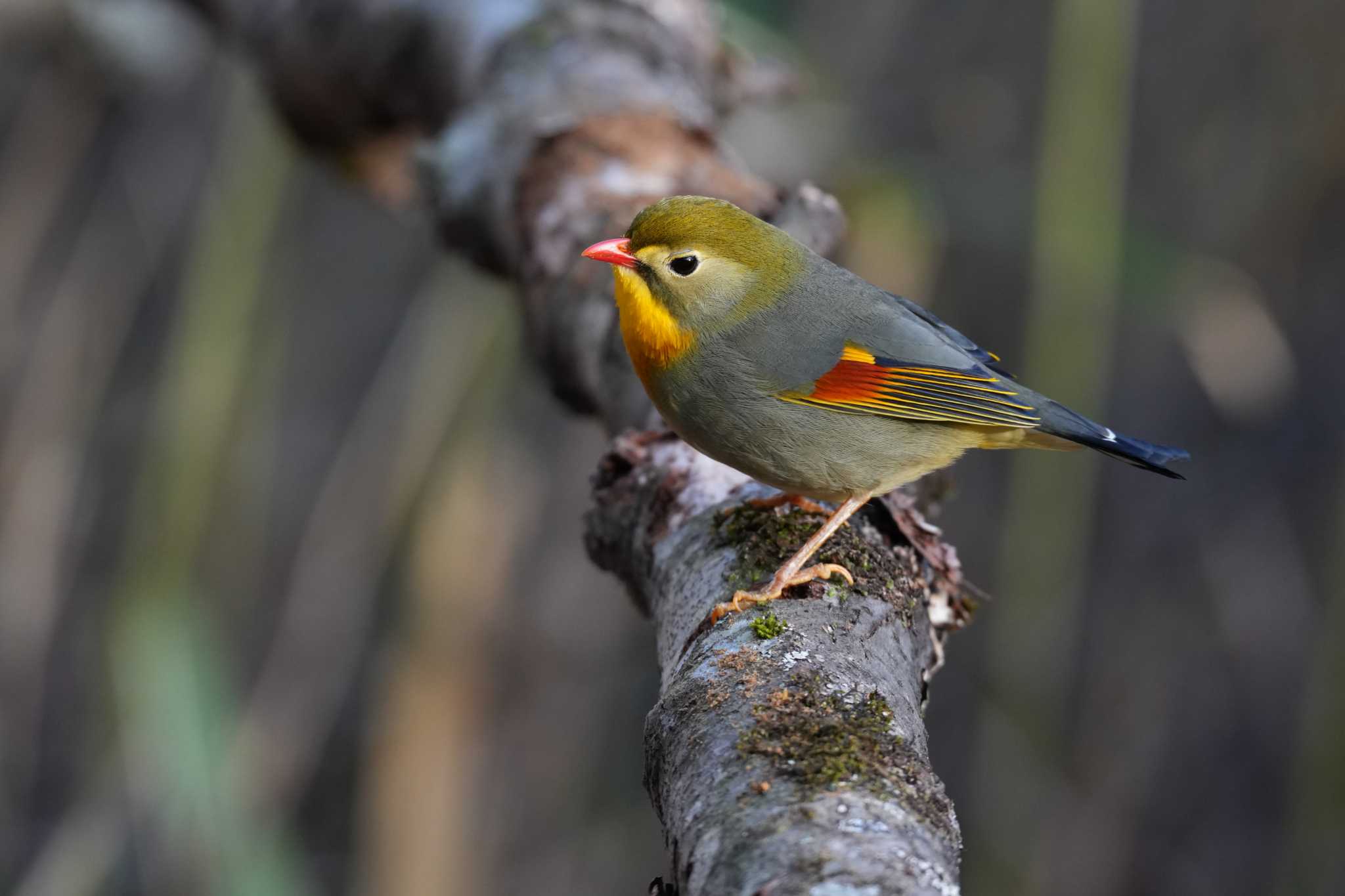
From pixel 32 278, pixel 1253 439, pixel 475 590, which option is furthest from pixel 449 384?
pixel 1253 439

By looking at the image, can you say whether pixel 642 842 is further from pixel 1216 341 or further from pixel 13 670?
pixel 1216 341

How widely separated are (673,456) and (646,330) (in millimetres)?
278

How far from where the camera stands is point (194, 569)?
5035 mm

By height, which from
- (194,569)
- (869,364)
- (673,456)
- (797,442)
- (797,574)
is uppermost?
(869,364)

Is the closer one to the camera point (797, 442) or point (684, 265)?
point (797, 442)

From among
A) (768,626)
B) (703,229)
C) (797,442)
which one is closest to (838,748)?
(768,626)

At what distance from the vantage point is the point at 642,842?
6309mm

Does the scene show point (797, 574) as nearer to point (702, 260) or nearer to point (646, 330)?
point (646, 330)

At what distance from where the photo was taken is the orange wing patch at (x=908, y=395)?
9.29 feet

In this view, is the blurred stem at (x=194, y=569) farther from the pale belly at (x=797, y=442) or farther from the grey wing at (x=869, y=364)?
the grey wing at (x=869, y=364)

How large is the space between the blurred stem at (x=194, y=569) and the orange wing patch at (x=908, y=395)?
7.03ft

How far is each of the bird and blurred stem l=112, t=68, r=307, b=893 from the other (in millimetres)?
1913

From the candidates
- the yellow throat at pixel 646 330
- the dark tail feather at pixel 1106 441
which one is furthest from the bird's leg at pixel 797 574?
the dark tail feather at pixel 1106 441

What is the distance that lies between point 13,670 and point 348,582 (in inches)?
58.1
